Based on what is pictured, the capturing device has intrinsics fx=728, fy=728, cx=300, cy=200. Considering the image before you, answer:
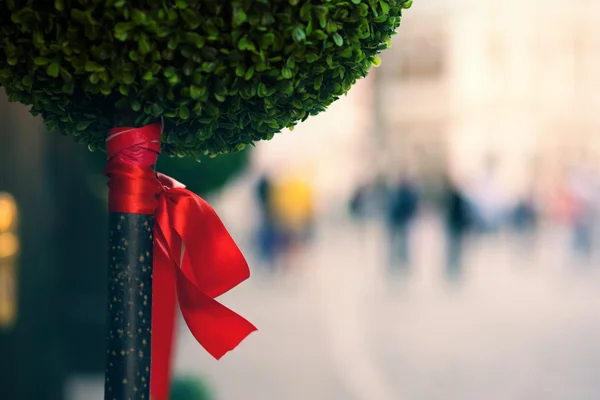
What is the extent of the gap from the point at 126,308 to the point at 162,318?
0.44 ft

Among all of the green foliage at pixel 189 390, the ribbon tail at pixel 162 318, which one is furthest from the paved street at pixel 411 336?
the ribbon tail at pixel 162 318

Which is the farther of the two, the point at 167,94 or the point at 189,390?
the point at 189,390

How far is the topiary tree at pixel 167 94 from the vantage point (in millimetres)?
890

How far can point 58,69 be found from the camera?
91 centimetres

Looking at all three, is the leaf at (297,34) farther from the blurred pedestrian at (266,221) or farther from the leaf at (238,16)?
the blurred pedestrian at (266,221)

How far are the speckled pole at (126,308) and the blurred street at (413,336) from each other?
2.91 m

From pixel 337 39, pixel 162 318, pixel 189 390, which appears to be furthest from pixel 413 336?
pixel 337 39

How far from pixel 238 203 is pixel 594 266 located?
10.2 meters

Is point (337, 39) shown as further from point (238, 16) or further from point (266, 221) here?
point (266, 221)

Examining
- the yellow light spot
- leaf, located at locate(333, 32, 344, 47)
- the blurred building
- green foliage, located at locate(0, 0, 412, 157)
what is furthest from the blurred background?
the blurred building

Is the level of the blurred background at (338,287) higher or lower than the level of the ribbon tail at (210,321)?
lower

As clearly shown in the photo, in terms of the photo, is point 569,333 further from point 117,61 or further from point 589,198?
point 589,198

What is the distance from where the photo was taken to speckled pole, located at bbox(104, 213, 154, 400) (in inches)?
40.5

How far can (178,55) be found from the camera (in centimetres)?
91
